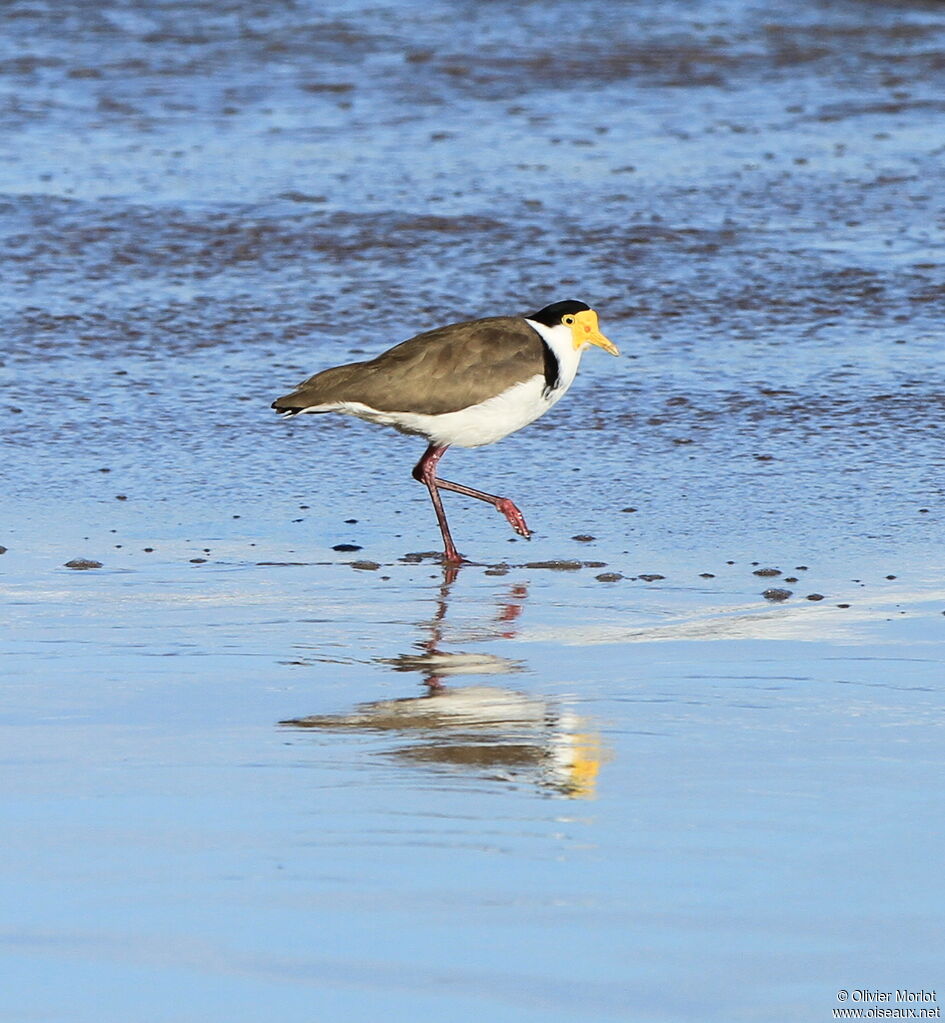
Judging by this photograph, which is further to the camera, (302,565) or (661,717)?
Answer: (302,565)

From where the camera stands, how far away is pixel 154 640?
227 inches

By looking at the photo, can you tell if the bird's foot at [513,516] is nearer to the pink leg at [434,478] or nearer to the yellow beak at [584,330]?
the pink leg at [434,478]

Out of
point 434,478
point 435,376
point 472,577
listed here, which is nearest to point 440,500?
point 434,478

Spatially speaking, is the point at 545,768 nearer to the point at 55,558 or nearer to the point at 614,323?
the point at 55,558

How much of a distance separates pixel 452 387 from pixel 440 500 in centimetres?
39

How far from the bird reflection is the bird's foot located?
4.32 feet

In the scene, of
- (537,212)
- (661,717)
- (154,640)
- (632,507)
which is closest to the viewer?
(661,717)

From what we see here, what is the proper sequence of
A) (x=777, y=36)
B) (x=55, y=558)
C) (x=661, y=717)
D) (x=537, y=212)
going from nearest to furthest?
(x=661, y=717) < (x=55, y=558) < (x=537, y=212) < (x=777, y=36)

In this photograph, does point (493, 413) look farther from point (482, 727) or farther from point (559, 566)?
point (482, 727)

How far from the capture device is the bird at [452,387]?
7.22 meters

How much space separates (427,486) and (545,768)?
2.93m

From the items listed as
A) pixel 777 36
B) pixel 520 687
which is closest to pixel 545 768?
pixel 520 687

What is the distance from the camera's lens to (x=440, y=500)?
7.23 metres

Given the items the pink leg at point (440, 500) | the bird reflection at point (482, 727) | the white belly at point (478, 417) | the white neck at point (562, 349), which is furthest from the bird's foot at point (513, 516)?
the bird reflection at point (482, 727)
